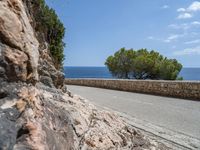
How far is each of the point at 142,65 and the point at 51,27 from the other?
27584mm

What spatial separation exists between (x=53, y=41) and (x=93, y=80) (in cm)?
1750

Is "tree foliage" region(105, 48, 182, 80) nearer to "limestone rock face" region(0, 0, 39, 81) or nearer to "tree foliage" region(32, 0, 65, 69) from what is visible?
"tree foliage" region(32, 0, 65, 69)

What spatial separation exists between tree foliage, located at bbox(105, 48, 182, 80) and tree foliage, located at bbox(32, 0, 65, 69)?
26389 mm

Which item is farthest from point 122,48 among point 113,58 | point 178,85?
point 178,85

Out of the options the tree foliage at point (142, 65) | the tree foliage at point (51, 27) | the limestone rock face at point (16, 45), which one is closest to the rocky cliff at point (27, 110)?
the limestone rock face at point (16, 45)

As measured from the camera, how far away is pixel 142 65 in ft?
111

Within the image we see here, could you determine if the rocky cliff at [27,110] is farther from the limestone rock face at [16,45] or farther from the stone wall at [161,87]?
the stone wall at [161,87]

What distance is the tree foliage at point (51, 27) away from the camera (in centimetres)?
602

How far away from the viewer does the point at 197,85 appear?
565 inches

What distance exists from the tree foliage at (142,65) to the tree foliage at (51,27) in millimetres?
26389

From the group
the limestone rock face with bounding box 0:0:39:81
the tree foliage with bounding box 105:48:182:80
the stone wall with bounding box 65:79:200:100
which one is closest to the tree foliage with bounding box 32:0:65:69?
the limestone rock face with bounding box 0:0:39:81

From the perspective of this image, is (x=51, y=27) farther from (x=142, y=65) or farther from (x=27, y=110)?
(x=142, y=65)

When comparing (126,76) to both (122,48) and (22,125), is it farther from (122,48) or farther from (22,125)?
(22,125)

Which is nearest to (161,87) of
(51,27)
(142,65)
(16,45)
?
(51,27)
